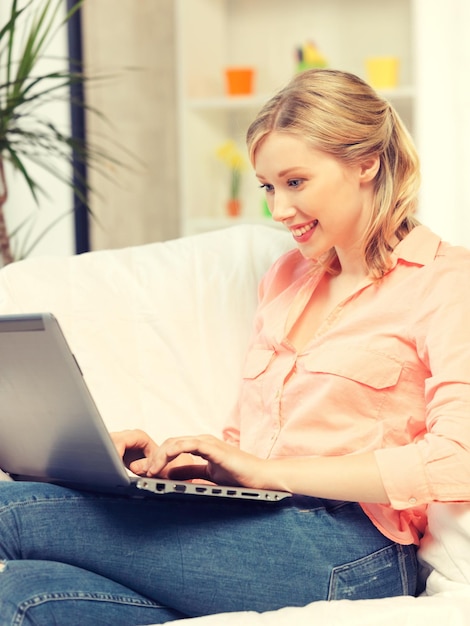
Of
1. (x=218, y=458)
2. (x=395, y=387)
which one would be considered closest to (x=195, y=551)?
(x=218, y=458)

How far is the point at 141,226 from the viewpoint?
12.7ft

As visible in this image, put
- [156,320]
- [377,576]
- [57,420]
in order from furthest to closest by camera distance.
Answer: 1. [156,320]
2. [377,576]
3. [57,420]

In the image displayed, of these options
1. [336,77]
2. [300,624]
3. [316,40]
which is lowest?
[300,624]

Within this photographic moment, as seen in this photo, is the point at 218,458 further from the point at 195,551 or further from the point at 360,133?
the point at 360,133

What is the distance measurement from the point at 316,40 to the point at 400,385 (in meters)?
2.84

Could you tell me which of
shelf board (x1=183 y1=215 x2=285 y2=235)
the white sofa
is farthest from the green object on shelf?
the white sofa

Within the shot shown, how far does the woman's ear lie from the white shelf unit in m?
2.22

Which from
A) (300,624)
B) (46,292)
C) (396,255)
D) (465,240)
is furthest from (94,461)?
(465,240)

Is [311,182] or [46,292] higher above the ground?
[311,182]

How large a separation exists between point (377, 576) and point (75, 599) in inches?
15.4

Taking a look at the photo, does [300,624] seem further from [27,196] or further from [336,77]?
[27,196]

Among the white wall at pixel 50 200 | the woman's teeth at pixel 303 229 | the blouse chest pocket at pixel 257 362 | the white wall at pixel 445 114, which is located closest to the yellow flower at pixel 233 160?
the white wall at pixel 50 200

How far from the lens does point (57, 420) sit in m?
1.16

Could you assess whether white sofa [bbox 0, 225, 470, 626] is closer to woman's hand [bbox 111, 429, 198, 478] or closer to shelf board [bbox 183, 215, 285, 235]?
woman's hand [bbox 111, 429, 198, 478]
